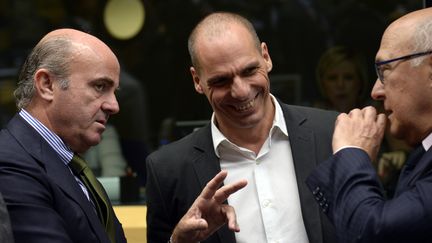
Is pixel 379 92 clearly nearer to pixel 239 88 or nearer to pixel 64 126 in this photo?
pixel 239 88

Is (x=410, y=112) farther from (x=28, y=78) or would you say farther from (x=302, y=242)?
(x=28, y=78)

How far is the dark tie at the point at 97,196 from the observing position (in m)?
3.59

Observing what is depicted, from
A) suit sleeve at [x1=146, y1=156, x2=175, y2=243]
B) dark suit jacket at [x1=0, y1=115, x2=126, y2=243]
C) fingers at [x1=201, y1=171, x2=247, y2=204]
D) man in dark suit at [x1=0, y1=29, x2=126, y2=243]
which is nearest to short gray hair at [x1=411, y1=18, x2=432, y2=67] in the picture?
fingers at [x1=201, y1=171, x2=247, y2=204]

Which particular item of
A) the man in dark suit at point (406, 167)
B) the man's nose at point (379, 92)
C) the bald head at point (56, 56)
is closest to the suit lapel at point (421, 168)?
the man in dark suit at point (406, 167)

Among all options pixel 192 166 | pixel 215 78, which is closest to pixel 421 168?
pixel 215 78

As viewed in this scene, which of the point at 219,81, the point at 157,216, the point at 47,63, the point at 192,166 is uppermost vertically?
the point at 47,63

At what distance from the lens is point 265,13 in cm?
701

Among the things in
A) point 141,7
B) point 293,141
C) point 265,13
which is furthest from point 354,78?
point 293,141

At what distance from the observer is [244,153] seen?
3996 millimetres

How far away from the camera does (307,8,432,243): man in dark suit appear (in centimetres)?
302

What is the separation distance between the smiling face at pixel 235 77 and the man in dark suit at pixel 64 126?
0.47 m

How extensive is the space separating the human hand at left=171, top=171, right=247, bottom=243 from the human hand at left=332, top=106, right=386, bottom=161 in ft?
1.25

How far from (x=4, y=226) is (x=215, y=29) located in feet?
4.85

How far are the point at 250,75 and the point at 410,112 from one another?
0.90 metres
